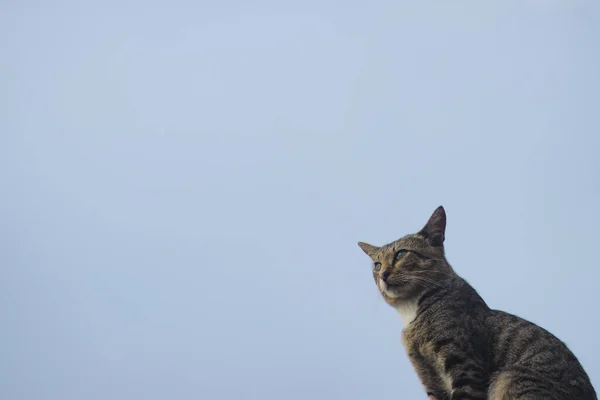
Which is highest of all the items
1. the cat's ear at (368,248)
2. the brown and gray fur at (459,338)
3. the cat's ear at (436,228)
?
the cat's ear at (368,248)

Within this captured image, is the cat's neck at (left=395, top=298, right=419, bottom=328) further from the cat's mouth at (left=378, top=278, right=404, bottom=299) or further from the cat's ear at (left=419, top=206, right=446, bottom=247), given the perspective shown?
the cat's ear at (left=419, top=206, right=446, bottom=247)

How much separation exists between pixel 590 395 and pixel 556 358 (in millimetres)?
193

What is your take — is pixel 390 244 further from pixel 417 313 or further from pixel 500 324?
pixel 500 324

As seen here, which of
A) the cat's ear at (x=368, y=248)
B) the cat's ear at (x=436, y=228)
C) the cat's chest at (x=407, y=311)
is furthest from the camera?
the cat's ear at (x=368, y=248)

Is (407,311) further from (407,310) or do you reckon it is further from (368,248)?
(368,248)

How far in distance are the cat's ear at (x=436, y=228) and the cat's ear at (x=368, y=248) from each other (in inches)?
12.2

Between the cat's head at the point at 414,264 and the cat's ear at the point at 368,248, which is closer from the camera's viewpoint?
the cat's head at the point at 414,264

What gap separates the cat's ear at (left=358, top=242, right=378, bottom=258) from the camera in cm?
358

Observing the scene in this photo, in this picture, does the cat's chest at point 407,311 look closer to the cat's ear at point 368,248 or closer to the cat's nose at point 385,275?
the cat's nose at point 385,275

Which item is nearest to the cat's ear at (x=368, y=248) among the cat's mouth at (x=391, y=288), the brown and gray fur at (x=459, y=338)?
the brown and gray fur at (x=459, y=338)

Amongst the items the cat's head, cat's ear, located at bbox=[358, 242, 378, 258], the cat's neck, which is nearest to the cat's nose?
the cat's head

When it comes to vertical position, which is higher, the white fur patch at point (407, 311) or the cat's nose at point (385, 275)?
the cat's nose at point (385, 275)

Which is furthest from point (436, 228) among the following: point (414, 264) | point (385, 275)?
point (385, 275)

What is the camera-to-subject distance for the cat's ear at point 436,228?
132 inches
